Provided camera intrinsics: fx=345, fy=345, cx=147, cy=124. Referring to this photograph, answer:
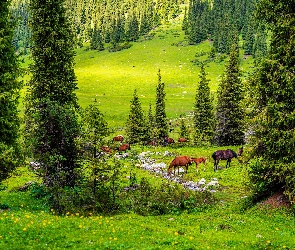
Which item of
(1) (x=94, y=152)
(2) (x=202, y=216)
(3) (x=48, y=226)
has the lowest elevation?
(2) (x=202, y=216)

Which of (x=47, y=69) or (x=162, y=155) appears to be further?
(x=162, y=155)

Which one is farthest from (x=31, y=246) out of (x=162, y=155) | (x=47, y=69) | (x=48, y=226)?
(x=162, y=155)

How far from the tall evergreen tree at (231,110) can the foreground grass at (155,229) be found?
86.7ft

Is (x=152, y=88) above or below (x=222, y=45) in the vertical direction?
below

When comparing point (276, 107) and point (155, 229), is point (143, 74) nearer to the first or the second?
point (276, 107)

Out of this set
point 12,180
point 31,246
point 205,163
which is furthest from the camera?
point 205,163

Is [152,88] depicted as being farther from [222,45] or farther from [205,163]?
[205,163]

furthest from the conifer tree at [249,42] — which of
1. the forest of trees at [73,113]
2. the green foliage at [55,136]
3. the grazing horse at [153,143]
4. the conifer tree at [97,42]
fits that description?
the green foliage at [55,136]

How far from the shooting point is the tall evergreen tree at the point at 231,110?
4919cm

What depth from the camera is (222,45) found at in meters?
156

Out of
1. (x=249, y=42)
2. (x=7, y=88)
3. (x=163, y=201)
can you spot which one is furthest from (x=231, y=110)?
(x=249, y=42)

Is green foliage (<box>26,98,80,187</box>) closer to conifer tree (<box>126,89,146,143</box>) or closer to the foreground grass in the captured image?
the foreground grass

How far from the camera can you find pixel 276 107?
20.6 m

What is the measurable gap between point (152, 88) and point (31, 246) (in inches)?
4305
